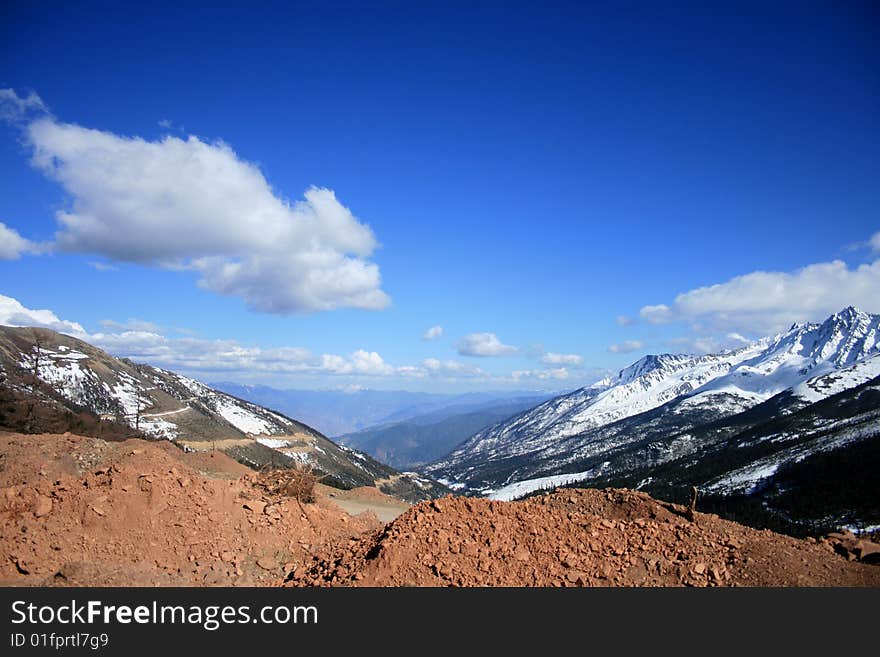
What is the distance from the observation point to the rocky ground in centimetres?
1311

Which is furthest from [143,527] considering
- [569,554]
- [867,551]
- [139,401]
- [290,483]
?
[139,401]

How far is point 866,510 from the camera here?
95125 millimetres

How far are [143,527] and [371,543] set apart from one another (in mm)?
7146

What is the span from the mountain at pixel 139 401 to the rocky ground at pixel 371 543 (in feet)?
335

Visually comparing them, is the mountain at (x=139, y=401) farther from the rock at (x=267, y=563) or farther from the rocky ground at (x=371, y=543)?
the rock at (x=267, y=563)

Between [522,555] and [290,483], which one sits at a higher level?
[290,483]

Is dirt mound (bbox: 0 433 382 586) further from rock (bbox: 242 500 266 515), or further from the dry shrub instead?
the dry shrub

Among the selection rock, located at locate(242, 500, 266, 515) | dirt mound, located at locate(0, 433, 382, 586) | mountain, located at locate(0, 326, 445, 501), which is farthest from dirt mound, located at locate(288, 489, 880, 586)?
mountain, located at locate(0, 326, 445, 501)

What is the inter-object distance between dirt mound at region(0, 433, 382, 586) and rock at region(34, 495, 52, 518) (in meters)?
0.03

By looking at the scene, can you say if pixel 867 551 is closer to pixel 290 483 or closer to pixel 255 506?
pixel 255 506

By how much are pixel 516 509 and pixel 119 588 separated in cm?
1132

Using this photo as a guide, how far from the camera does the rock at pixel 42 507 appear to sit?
15.1 m

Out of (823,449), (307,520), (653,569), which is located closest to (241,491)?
(307,520)

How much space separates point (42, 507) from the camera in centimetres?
1520
